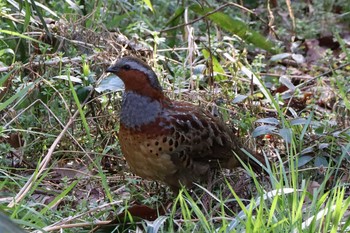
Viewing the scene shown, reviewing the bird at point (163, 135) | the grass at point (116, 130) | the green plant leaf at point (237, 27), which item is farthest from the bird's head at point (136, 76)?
the green plant leaf at point (237, 27)

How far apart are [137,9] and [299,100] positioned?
4.26 feet

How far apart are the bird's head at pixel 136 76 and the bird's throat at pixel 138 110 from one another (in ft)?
0.10

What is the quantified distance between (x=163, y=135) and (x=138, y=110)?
167 millimetres

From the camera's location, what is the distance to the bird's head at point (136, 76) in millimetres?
3662

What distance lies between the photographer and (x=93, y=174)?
4086 mm

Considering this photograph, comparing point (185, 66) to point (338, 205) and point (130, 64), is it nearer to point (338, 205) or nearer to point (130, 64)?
point (130, 64)

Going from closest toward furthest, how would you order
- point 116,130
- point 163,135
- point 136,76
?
point 163,135
point 136,76
point 116,130

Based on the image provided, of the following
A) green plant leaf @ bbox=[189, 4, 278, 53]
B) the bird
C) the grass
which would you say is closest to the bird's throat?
the bird

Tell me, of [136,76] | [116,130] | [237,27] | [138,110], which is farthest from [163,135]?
[237,27]

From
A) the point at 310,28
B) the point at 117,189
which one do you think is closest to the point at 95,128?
the point at 117,189

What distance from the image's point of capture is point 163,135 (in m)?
3.56

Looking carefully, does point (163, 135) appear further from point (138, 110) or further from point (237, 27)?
point (237, 27)

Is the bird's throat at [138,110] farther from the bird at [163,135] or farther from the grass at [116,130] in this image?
the grass at [116,130]

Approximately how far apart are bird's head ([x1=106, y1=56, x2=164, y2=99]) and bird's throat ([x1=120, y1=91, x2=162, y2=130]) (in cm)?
3
